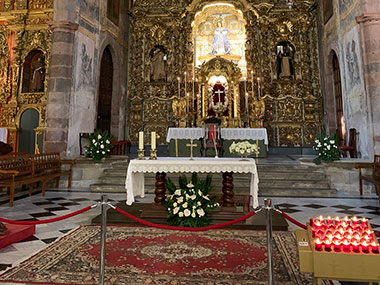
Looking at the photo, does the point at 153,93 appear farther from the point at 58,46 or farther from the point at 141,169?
the point at 141,169

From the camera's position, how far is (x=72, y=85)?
9484mm

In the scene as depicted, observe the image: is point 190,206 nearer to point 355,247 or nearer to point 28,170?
point 355,247

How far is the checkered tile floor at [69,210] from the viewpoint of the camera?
346cm

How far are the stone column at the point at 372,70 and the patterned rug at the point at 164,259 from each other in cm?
671

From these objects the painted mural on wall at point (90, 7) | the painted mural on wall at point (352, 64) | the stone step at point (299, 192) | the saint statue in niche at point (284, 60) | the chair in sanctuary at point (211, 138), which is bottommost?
the stone step at point (299, 192)

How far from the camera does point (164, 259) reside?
304 centimetres

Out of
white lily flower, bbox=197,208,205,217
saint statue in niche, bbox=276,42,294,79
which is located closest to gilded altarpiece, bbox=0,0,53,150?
saint statue in niche, bbox=276,42,294,79

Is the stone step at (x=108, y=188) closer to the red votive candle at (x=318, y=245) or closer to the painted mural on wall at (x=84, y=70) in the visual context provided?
the painted mural on wall at (x=84, y=70)

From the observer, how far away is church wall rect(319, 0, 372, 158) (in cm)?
894

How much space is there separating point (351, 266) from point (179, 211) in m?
2.49

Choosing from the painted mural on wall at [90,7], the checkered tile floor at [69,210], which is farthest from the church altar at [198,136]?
the painted mural on wall at [90,7]

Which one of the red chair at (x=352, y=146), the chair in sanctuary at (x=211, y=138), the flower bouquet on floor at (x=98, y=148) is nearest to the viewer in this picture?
the flower bouquet on floor at (x=98, y=148)

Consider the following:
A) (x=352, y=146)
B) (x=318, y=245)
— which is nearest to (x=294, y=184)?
(x=352, y=146)

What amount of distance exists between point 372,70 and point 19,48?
15.4 metres
